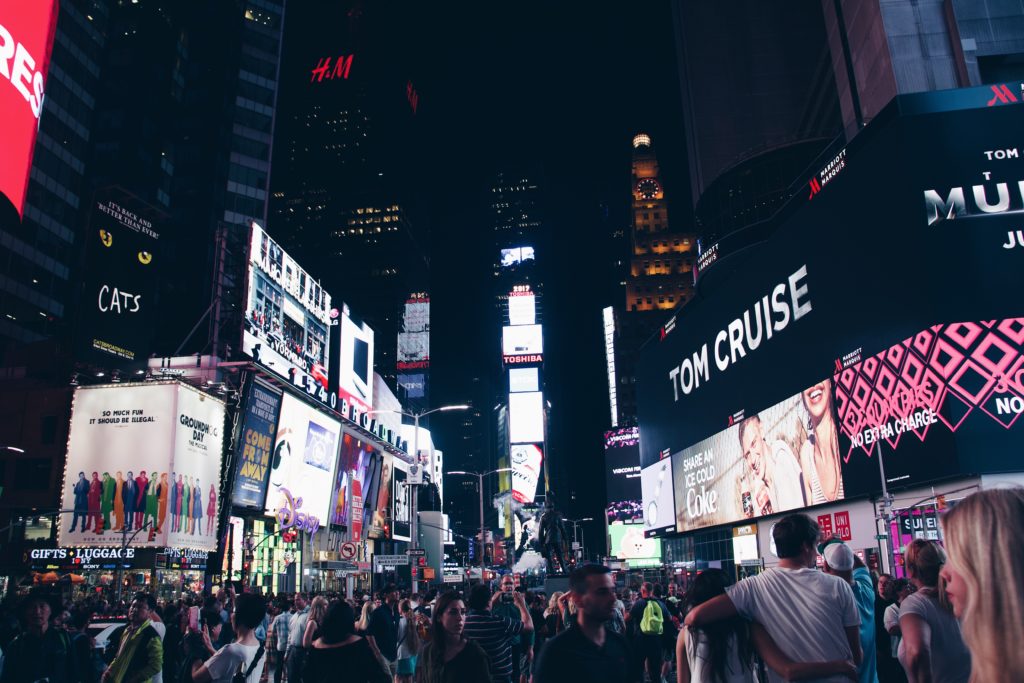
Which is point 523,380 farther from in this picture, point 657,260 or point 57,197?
point 57,197

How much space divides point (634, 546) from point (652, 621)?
278 ft

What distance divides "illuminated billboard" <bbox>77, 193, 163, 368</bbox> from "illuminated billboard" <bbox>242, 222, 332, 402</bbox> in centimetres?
570

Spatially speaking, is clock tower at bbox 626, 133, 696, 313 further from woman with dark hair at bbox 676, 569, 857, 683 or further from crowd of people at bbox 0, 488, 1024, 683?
woman with dark hair at bbox 676, 569, 857, 683

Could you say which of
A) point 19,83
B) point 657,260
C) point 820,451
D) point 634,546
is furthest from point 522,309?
point 19,83

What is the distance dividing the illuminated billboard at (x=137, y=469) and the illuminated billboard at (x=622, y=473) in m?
69.2

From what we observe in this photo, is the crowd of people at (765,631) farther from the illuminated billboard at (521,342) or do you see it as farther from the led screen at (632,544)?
the illuminated billboard at (521,342)

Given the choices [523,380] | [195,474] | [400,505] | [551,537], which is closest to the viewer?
[551,537]

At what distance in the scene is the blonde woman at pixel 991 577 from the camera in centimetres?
197

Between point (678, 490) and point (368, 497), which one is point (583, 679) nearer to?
point (678, 490)

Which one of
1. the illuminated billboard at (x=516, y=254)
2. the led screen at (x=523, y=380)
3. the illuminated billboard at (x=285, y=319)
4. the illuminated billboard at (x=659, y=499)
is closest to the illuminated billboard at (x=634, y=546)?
the illuminated billboard at (x=659, y=499)

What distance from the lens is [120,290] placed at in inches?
1473

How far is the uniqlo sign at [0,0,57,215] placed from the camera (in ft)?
23.5

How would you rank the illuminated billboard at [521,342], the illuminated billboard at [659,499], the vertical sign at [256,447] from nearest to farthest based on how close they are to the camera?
the vertical sign at [256,447], the illuminated billboard at [659,499], the illuminated billboard at [521,342]

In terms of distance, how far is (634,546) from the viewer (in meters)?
93.9
